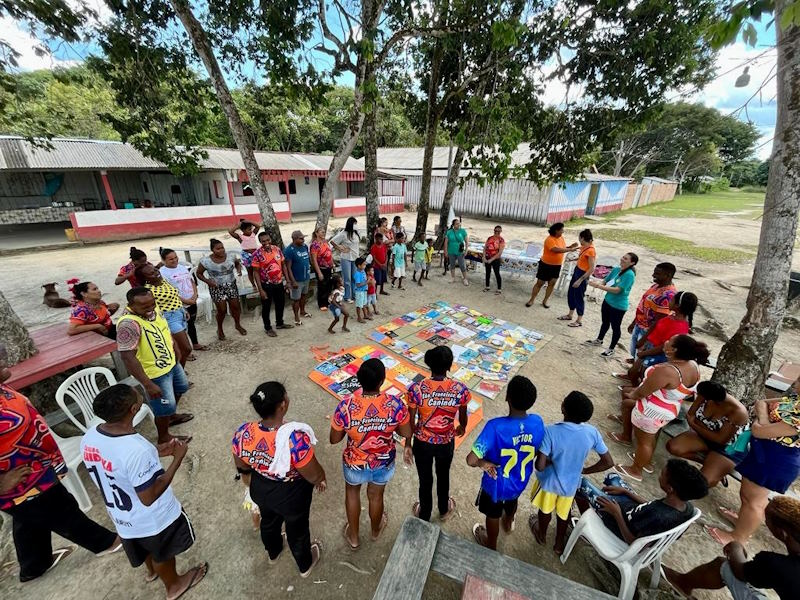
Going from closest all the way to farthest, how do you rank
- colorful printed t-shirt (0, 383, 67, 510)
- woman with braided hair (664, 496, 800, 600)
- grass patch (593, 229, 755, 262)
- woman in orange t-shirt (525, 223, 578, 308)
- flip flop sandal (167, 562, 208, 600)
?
woman with braided hair (664, 496, 800, 600) → colorful printed t-shirt (0, 383, 67, 510) → flip flop sandal (167, 562, 208, 600) → woman in orange t-shirt (525, 223, 578, 308) → grass patch (593, 229, 755, 262)

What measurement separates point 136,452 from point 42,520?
42.1 inches

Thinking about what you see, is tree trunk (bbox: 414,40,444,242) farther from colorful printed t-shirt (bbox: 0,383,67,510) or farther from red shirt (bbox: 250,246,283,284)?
colorful printed t-shirt (bbox: 0,383,67,510)

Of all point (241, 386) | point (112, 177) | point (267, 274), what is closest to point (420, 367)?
point (241, 386)

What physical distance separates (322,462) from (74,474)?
188 cm

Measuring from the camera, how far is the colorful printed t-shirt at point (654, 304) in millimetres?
3998

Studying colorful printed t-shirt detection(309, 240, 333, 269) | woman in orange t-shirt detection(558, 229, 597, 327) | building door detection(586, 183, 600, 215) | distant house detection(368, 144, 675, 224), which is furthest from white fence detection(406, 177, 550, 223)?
colorful printed t-shirt detection(309, 240, 333, 269)

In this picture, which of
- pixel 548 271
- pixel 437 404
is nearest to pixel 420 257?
pixel 548 271

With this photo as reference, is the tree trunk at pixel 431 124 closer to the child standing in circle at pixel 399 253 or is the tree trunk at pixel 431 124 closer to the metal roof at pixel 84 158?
the child standing in circle at pixel 399 253

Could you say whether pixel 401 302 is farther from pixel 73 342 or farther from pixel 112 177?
pixel 112 177

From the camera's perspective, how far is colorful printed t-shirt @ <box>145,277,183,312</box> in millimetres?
3891

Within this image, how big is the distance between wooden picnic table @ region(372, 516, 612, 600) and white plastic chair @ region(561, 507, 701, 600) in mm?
405

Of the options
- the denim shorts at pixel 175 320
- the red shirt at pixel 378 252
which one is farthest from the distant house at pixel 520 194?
the denim shorts at pixel 175 320

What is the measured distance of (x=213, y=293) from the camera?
5.22 metres

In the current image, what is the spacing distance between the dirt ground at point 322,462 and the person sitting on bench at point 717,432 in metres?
0.49
